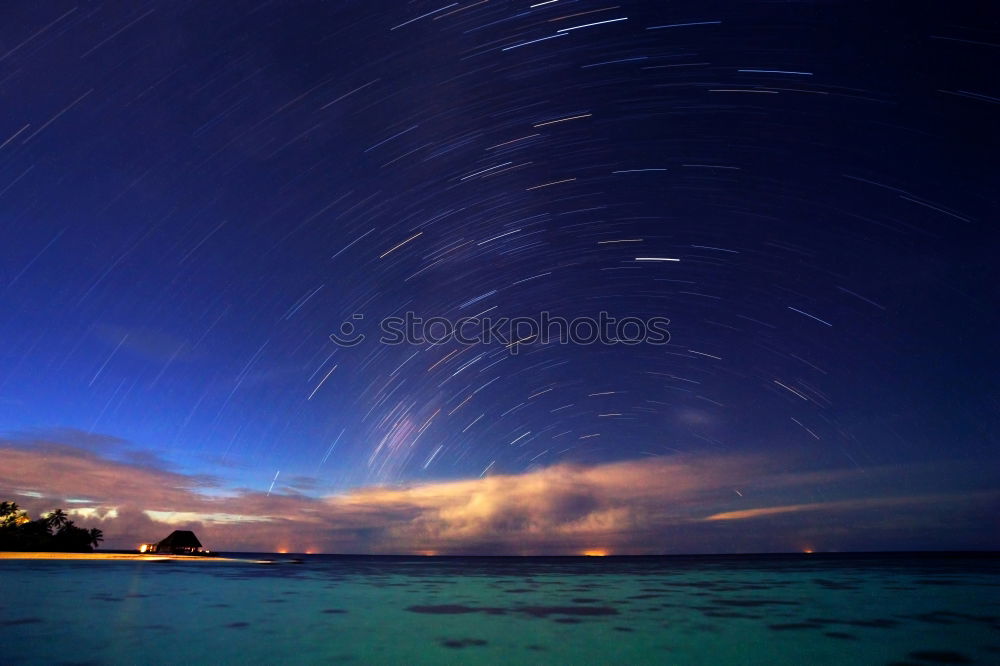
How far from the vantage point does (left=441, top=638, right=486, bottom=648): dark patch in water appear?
639 inches

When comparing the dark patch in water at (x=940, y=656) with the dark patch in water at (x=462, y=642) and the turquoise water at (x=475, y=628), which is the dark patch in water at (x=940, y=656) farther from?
the dark patch in water at (x=462, y=642)

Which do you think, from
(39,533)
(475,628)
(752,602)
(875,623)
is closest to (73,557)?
(39,533)

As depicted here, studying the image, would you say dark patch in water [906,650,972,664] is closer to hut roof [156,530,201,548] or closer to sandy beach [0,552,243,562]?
sandy beach [0,552,243,562]

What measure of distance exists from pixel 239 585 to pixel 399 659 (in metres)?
26.9

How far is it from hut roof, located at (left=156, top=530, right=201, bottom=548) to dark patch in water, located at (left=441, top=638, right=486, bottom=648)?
244 ft

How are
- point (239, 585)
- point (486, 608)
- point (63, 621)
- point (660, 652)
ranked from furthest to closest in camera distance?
point (239, 585), point (486, 608), point (63, 621), point (660, 652)

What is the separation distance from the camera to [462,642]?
1669cm

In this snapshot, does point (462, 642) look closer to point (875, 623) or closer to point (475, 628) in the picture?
point (475, 628)

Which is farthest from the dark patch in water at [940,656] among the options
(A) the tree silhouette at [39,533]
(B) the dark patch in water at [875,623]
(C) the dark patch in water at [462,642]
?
(A) the tree silhouette at [39,533]

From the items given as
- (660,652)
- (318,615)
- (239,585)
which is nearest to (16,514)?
(239,585)

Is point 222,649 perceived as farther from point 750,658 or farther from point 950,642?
point 950,642

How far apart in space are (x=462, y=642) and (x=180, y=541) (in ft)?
247

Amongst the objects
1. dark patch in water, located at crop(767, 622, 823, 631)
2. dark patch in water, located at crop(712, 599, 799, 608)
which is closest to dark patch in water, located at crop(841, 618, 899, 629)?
dark patch in water, located at crop(767, 622, 823, 631)

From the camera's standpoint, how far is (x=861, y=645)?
1656 cm
